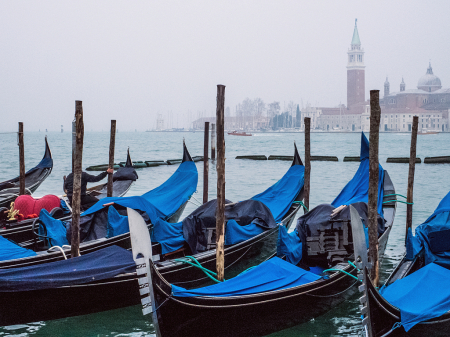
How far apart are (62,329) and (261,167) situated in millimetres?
14521

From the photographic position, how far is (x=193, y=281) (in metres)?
3.90

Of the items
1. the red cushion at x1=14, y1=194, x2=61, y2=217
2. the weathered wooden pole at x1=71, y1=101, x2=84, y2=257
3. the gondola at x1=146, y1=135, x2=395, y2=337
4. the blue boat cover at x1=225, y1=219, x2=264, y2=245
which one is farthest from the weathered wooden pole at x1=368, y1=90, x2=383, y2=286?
the red cushion at x1=14, y1=194, x2=61, y2=217

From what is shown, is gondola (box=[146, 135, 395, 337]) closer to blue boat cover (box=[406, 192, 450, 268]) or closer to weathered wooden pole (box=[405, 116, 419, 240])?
blue boat cover (box=[406, 192, 450, 268])

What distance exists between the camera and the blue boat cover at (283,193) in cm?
536

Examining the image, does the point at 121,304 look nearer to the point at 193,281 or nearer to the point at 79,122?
the point at 193,281

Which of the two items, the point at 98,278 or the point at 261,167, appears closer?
the point at 98,278

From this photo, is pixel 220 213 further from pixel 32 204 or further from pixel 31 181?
pixel 31 181

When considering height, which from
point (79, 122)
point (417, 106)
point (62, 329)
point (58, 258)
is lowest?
point (62, 329)

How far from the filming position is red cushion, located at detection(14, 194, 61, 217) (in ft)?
16.7

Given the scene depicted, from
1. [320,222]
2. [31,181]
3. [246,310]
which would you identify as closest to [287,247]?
[320,222]

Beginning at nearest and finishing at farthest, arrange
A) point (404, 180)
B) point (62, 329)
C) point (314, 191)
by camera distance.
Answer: point (62, 329), point (314, 191), point (404, 180)

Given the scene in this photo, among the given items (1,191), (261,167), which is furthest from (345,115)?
(1,191)

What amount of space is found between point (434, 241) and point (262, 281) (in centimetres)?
142

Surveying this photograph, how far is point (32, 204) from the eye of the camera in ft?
17.0
